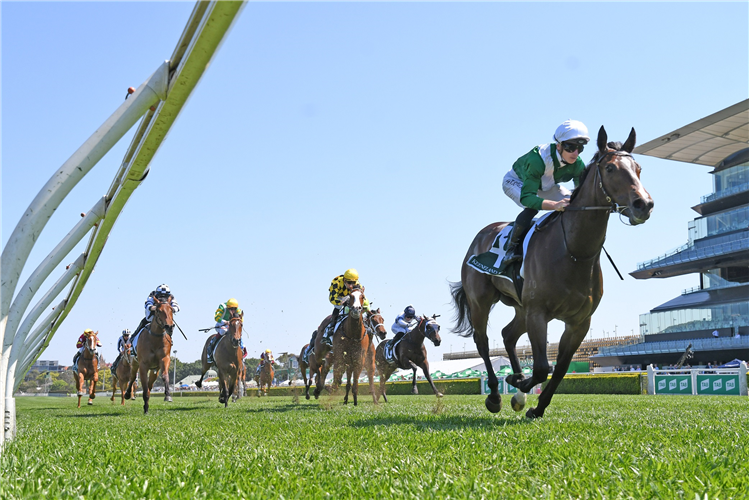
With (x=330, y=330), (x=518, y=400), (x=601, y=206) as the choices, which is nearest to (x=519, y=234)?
(x=601, y=206)

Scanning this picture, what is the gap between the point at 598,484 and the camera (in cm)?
317

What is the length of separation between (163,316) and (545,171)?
31.0 ft

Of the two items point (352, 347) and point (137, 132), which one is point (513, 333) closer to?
point (352, 347)

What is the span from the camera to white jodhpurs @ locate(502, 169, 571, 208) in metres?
7.77

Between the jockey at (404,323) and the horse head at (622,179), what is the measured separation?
13265mm

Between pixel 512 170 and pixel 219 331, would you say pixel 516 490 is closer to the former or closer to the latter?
pixel 512 170

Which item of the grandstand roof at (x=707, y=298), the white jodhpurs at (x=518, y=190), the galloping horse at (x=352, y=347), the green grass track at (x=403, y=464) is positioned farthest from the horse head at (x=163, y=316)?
the grandstand roof at (x=707, y=298)

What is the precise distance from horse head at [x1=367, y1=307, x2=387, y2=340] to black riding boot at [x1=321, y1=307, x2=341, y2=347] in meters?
1.36

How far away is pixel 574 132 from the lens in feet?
22.4

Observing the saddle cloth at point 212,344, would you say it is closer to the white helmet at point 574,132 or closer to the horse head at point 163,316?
the horse head at point 163,316

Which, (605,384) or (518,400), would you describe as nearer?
(518,400)

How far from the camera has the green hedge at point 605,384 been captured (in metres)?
25.8

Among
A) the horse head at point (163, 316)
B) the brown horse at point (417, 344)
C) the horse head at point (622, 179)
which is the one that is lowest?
the brown horse at point (417, 344)

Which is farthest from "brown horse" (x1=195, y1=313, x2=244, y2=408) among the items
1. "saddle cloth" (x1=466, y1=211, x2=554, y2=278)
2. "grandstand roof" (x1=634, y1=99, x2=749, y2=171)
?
"grandstand roof" (x1=634, y1=99, x2=749, y2=171)
